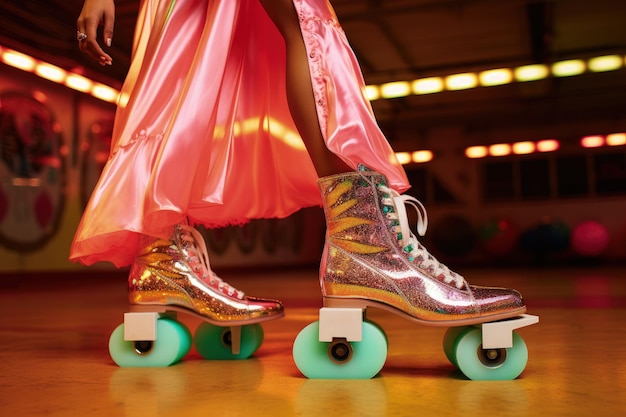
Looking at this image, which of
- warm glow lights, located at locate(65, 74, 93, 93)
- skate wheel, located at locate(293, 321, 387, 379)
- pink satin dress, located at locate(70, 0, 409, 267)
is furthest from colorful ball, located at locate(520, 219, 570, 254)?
skate wheel, located at locate(293, 321, 387, 379)

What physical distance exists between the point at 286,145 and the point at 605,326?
A: 3.36ft

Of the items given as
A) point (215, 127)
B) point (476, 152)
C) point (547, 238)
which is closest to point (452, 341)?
point (215, 127)

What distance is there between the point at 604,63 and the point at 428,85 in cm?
216

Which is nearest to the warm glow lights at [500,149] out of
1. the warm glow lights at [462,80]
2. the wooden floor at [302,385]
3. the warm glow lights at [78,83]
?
the warm glow lights at [462,80]

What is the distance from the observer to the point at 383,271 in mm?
875

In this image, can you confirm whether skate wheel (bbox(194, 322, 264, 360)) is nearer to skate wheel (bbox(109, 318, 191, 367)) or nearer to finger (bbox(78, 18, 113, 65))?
skate wheel (bbox(109, 318, 191, 367))

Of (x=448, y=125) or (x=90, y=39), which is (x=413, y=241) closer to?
(x=90, y=39)

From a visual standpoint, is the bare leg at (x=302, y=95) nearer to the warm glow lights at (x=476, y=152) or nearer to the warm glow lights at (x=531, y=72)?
the warm glow lights at (x=531, y=72)

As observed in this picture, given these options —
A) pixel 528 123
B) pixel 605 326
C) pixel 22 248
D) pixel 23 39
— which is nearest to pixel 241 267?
pixel 22 248

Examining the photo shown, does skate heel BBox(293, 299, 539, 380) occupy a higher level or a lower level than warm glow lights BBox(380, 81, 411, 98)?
lower

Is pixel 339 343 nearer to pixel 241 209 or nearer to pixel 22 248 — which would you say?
pixel 241 209

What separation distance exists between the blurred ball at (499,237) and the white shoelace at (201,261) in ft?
30.0

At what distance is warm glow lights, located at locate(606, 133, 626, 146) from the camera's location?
32.0 ft

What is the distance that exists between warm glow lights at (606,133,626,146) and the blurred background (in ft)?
0.06
